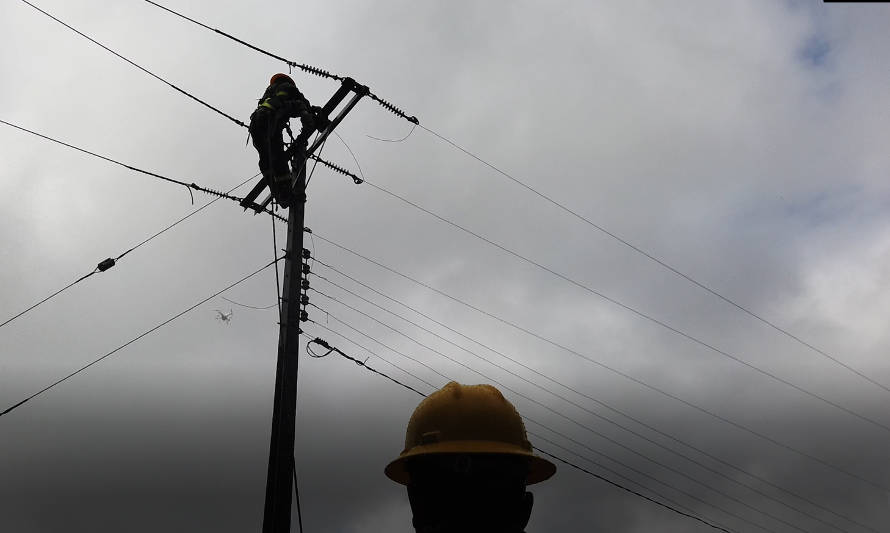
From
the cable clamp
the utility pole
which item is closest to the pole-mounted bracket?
the utility pole

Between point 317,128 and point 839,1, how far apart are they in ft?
25.5

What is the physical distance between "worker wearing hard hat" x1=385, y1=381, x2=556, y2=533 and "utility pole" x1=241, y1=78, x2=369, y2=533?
12.9ft

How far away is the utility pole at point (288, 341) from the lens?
264 inches

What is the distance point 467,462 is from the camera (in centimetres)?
279

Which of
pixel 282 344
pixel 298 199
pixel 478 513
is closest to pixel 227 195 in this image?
pixel 298 199

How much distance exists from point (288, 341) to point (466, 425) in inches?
189

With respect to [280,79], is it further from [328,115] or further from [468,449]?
[468,449]

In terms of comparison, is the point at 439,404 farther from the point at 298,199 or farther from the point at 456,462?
the point at 298,199

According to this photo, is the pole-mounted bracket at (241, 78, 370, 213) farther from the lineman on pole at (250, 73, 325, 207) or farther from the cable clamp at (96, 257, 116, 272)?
the cable clamp at (96, 257, 116, 272)

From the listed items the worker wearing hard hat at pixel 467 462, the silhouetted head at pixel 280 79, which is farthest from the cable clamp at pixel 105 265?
the worker wearing hard hat at pixel 467 462

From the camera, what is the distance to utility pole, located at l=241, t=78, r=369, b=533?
22.0 ft

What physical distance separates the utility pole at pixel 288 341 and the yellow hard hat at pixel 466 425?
4034mm

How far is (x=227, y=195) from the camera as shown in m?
9.09

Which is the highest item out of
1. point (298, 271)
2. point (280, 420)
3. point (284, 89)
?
point (284, 89)
